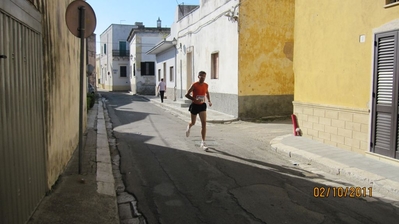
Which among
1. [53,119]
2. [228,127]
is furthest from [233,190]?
[228,127]

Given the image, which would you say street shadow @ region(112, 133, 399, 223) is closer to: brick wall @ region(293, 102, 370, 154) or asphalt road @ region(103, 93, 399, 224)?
asphalt road @ region(103, 93, 399, 224)

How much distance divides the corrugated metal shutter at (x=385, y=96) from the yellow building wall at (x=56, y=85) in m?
5.65

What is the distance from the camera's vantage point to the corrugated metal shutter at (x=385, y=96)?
6.45 meters

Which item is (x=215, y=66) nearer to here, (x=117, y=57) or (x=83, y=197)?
(x=83, y=197)

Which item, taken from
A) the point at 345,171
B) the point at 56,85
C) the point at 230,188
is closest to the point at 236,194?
the point at 230,188

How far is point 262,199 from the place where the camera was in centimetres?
482

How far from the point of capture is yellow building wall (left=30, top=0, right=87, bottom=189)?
15.2 feet

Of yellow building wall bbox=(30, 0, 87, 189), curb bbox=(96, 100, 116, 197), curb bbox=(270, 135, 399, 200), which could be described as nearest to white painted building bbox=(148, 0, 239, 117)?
curb bbox=(270, 135, 399, 200)
